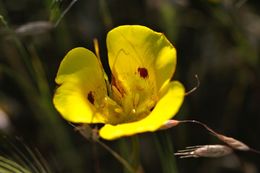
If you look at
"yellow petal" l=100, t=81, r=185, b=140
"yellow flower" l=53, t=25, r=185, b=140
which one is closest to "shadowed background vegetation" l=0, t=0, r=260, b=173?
"yellow flower" l=53, t=25, r=185, b=140

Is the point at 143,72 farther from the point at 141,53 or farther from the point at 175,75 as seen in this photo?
the point at 175,75

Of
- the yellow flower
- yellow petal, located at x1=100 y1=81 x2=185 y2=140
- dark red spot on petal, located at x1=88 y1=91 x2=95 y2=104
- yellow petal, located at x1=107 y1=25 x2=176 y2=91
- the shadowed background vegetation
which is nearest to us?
yellow petal, located at x1=100 y1=81 x2=185 y2=140

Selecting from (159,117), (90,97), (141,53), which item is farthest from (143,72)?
(159,117)

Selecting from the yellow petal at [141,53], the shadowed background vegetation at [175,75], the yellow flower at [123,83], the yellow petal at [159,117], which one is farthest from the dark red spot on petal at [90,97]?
the shadowed background vegetation at [175,75]

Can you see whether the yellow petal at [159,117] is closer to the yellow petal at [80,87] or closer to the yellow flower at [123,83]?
the yellow flower at [123,83]

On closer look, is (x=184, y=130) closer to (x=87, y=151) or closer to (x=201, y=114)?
(x=201, y=114)

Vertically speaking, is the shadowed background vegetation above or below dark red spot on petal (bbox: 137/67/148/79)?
below

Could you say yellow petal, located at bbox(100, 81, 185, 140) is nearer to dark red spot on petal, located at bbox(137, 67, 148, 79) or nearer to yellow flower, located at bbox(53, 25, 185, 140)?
yellow flower, located at bbox(53, 25, 185, 140)

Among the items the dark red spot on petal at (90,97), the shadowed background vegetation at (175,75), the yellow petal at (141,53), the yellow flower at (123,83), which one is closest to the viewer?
the yellow flower at (123,83)
